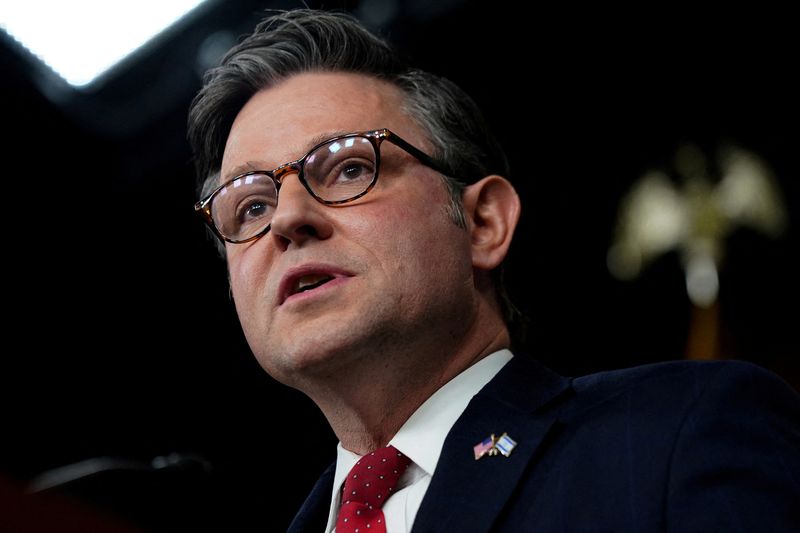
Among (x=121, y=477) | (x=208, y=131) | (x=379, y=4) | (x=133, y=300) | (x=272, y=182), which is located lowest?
(x=121, y=477)

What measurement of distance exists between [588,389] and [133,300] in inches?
74.8

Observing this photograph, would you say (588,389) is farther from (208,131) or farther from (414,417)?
(208,131)

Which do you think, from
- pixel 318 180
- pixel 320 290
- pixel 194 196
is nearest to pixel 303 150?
pixel 318 180

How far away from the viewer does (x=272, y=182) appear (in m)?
1.54

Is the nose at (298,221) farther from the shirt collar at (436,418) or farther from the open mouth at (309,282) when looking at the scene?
Answer: the shirt collar at (436,418)

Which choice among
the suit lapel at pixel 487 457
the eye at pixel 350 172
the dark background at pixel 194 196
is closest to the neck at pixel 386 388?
the suit lapel at pixel 487 457

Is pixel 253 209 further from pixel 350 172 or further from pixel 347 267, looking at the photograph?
pixel 347 267

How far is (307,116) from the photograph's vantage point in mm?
1603

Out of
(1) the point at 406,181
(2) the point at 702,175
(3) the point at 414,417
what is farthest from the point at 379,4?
(2) the point at 702,175

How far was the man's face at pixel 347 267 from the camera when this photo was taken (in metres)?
1.36

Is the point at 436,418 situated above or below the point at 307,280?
below

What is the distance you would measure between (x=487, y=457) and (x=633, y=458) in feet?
0.73

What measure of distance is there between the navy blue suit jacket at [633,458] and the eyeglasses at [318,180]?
45 centimetres

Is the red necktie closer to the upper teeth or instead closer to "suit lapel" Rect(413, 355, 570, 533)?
"suit lapel" Rect(413, 355, 570, 533)
